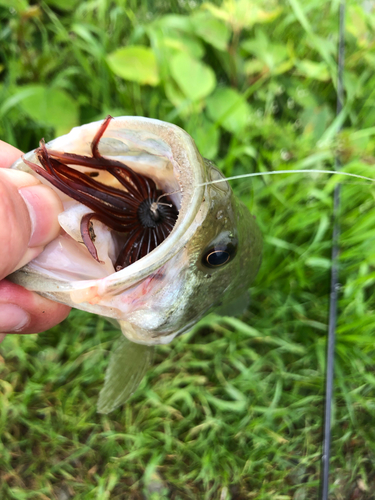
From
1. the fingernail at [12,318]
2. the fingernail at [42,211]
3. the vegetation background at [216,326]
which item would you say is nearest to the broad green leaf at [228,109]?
the vegetation background at [216,326]

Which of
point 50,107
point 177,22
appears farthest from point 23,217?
point 177,22

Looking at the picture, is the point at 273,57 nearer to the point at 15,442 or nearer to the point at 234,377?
A: the point at 234,377

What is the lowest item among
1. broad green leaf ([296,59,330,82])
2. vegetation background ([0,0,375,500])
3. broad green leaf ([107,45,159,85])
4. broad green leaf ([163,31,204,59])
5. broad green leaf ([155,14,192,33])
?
vegetation background ([0,0,375,500])

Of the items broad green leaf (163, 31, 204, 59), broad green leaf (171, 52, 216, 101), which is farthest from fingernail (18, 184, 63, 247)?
broad green leaf (163, 31, 204, 59)

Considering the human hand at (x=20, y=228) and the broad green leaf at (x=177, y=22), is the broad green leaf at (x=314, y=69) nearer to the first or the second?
the broad green leaf at (x=177, y=22)

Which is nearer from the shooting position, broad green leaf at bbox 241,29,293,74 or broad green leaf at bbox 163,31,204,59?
broad green leaf at bbox 163,31,204,59

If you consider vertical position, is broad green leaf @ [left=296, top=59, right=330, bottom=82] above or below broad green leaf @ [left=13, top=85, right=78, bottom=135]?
above

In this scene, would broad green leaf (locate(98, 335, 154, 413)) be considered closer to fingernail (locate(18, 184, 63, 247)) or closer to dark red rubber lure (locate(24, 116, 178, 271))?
dark red rubber lure (locate(24, 116, 178, 271))
